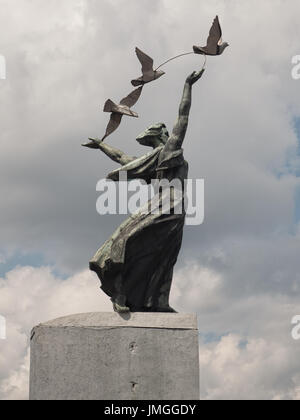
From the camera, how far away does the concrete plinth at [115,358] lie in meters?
10.9

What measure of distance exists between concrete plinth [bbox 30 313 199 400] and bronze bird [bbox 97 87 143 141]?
322 centimetres

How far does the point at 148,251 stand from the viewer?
11836mm

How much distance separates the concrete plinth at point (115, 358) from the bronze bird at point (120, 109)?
322 cm

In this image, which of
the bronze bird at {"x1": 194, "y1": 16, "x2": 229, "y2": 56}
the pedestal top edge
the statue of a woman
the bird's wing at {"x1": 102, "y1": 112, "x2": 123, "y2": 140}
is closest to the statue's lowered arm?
the statue of a woman

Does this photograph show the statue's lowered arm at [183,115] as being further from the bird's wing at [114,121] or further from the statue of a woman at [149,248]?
the bird's wing at [114,121]

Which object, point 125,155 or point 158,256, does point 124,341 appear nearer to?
point 158,256

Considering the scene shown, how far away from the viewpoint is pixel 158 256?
469 inches

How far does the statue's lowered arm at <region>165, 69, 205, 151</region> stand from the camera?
39.5 feet

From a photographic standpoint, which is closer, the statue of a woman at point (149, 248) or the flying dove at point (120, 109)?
the statue of a woman at point (149, 248)

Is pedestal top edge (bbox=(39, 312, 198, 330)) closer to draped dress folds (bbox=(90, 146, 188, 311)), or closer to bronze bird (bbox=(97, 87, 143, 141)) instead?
draped dress folds (bbox=(90, 146, 188, 311))

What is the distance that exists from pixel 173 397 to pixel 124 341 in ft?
3.28

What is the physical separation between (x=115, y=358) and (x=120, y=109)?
402 centimetres

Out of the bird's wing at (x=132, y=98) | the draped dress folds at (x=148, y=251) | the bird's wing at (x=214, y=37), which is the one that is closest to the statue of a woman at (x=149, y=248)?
the draped dress folds at (x=148, y=251)
